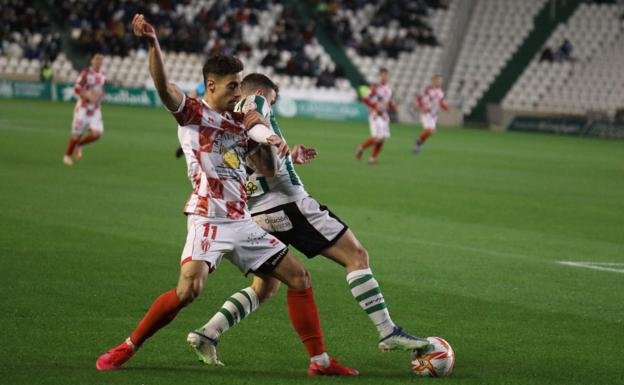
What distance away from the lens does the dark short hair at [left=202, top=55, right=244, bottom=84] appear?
6.51 m

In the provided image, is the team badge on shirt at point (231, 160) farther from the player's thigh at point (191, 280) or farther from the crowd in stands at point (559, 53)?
the crowd in stands at point (559, 53)

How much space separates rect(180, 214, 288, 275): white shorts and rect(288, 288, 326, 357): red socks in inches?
12.5

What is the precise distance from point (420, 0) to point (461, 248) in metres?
43.1

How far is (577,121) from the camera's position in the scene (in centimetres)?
4444

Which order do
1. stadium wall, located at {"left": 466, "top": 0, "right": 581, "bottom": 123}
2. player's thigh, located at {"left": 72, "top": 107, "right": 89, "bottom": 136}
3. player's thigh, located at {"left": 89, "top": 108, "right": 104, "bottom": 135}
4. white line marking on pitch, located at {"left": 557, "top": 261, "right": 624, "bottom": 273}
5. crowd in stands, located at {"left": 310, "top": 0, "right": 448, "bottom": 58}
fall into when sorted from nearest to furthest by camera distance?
white line marking on pitch, located at {"left": 557, "top": 261, "right": 624, "bottom": 273}, player's thigh, located at {"left": 72, "top": 107, "right": 89, "bottom": 136}, player's thigh, located at {"left": 89, "top": 108, "right": 104, "bottom": 135}, stadium wall, located at {"left": 466, "top": 0, "right": 581, "bottom": 123}, crowd in stands, located at {"left": 310, "top": 0, "right": 448, "bottom": 58}

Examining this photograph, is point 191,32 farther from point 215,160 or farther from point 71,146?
point 215,160

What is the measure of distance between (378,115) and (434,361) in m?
21.1

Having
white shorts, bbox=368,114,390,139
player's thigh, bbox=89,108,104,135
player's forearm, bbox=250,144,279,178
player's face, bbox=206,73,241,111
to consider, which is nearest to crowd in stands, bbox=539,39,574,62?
white shorts, bbox=368,114,390,139

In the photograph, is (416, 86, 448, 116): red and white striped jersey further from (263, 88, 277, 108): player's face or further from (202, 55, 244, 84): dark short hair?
(202, 55, 244, 84): dark short hair

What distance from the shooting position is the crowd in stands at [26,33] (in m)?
48.3

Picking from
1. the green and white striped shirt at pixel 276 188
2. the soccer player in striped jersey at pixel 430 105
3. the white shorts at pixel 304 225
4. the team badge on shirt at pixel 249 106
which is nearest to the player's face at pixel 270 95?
the green and white striped shirt at pixel 276 188

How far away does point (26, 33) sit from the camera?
161 feet

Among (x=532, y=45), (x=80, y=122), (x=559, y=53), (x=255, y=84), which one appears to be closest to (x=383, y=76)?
(x=80, y=122)

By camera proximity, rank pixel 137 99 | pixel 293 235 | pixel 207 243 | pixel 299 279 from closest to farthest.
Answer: pixel 207 243
pixel 299 279
pixel 293 235
pixel 137 99
